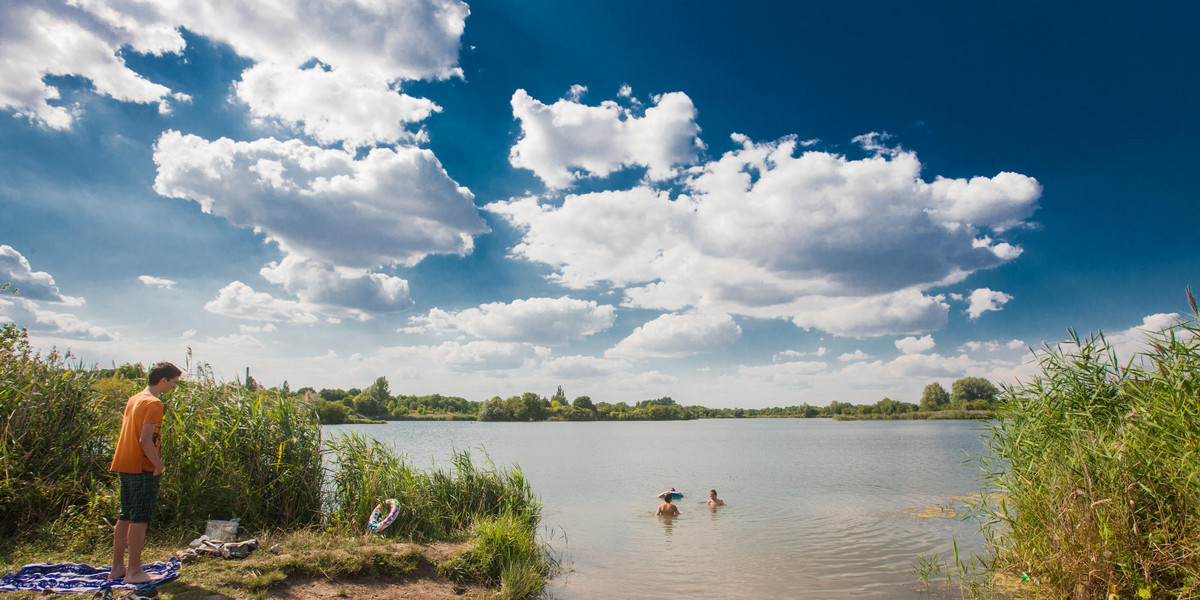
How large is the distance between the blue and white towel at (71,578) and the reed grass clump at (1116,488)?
33.1ft

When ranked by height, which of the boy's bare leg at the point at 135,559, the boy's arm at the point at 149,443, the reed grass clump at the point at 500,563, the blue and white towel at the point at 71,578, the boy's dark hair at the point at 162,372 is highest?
the boy's dark hair at the point at 162,372

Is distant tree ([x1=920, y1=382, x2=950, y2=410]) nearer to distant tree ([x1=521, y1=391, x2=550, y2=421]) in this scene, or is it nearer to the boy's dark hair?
distant tree ([x1=521, y1=391, x2=550, y2=421])

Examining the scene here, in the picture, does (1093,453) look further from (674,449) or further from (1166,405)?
(674,449)

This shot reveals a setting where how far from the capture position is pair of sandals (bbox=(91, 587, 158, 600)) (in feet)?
18.8

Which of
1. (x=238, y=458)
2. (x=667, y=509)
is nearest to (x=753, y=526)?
(x=667, y=509)

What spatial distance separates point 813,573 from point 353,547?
336 inches

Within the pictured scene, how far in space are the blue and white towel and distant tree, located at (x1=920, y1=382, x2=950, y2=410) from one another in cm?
12485

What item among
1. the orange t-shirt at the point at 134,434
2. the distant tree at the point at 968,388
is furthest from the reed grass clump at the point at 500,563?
the distant tree at the point at 968,388

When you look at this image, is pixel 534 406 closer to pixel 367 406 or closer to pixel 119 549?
pixel 367 406

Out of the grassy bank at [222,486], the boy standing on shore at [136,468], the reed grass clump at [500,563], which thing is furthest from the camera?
the reed grass clump at [500,563]

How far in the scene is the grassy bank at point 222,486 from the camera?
785 cm

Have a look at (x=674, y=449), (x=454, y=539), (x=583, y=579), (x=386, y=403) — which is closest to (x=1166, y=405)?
(x=583, y=579)

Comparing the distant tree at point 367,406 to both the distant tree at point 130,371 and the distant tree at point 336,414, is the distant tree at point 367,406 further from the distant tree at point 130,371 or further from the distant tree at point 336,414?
the distant tree at point 130,371

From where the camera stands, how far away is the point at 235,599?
620 centimetres
